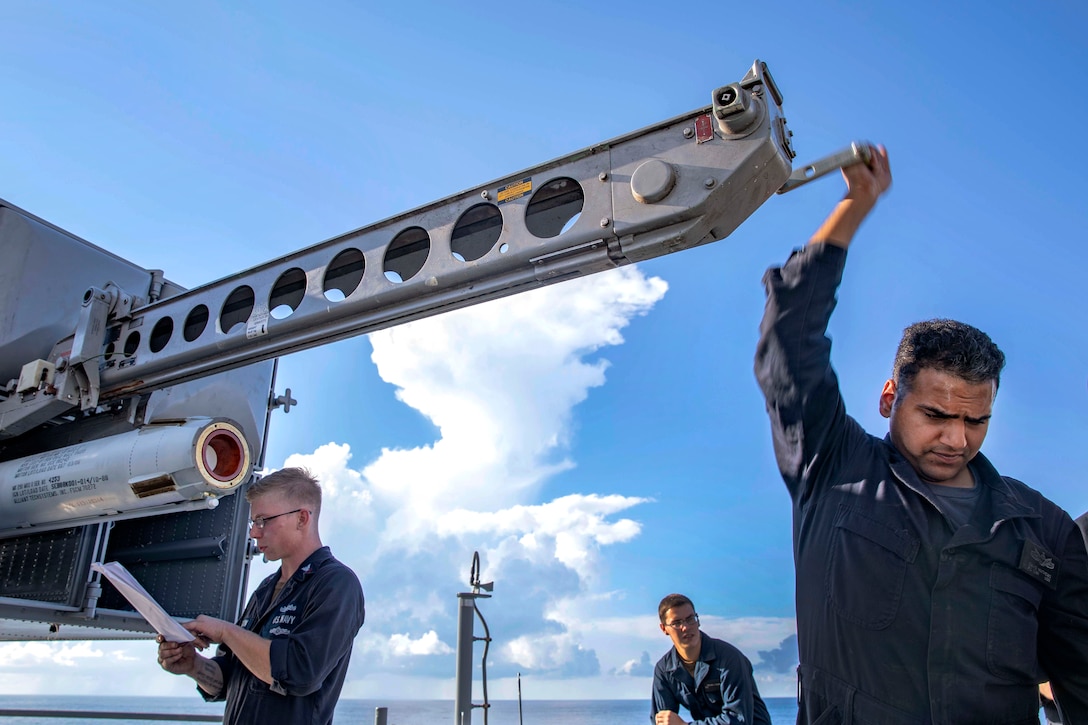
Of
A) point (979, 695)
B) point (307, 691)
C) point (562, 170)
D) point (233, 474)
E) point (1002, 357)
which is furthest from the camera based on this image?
point (233, 474)

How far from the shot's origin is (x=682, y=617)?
15.6 ft

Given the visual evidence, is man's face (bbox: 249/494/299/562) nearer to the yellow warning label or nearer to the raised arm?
the yellow warning label

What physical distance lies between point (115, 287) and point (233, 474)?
5.03 ft

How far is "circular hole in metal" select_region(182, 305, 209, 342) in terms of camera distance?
4281 millimetres

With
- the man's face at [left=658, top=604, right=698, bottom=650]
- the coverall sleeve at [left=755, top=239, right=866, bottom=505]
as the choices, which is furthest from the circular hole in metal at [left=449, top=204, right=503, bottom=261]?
the man's face at [left=658, top=604, right=698, bottom=650]

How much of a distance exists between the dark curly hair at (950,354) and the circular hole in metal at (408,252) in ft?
7.07

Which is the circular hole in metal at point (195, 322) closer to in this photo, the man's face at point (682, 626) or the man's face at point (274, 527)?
the man's face at point (274, 527)

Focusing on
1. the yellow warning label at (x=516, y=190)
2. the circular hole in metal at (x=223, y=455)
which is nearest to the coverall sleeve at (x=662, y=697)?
the circular hole in metal at (x=223, y=455)

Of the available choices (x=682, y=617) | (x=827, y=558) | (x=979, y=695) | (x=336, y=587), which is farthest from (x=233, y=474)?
(x=979, y=695)

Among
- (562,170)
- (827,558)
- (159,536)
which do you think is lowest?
(827,558)

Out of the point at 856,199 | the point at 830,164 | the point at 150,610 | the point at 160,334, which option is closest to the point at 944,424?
the point at 856,199

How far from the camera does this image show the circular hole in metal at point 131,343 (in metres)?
4.58

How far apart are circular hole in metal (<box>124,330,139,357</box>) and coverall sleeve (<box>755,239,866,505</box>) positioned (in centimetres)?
391

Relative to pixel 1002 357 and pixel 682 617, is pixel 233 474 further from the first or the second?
pixel 1002 357
